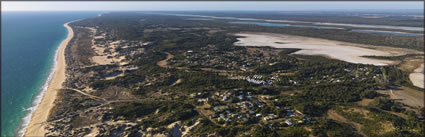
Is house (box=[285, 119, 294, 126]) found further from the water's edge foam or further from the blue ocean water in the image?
the blue ocean water

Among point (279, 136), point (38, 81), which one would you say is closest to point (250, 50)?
point (279, 136)

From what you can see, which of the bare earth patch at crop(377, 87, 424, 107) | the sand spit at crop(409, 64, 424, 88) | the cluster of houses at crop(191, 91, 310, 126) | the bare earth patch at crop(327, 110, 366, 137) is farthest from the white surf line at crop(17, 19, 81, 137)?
the sand spit at crop(409, 64, 424, 88)

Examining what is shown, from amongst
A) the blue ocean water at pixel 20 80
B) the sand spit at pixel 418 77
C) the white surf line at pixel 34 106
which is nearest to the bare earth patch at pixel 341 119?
the sand spit at pixel 418 77

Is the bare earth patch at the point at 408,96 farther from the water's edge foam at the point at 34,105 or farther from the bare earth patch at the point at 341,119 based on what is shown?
the water's edge foam at the point at 34,105

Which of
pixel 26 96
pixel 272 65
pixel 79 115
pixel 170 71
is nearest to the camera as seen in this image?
pixel 79 115

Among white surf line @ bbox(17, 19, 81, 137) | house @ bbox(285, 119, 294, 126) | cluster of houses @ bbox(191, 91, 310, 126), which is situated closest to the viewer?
house @ bbox(285, 119, 294, 126)

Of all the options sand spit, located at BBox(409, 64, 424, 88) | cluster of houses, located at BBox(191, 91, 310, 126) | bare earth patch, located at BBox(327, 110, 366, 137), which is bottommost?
bare earth patch, located at BBox(327, 110, 366, 137)

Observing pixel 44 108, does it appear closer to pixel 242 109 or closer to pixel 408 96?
pixel 242 109

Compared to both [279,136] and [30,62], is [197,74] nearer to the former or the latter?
[279,136]
